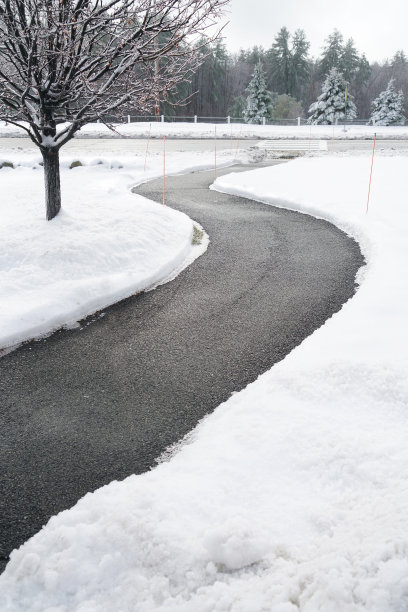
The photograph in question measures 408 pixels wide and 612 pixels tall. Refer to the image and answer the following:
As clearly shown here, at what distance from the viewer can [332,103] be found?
48.1m

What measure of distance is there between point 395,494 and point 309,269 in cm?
560

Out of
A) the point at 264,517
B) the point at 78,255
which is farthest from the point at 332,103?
the point at 264,517

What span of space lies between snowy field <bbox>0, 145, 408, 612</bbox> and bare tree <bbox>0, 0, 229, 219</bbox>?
17.8ft

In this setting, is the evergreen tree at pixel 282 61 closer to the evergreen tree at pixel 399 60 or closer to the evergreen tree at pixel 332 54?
the evergreen tree at pixel 332 54

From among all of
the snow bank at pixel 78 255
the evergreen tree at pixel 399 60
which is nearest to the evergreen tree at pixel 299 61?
the evergreen tree at pixel 399 60

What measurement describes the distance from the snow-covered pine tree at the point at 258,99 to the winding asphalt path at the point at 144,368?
46.3 m

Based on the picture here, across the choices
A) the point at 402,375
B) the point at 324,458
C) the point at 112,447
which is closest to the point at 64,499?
the point at 112,447

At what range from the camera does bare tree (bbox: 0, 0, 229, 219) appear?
21.3ft

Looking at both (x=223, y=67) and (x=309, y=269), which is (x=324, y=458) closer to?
(x=309, y=269)

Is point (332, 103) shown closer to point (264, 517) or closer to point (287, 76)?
point (287, 76)

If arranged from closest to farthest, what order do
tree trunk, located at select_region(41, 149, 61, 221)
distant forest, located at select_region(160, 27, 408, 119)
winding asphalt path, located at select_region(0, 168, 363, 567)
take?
winding asphalt path, located at select_region(0, 168, 363, 567) < tree trunk, located at select_region(41, 149, 61, 221) < distant forest, located at select_region(160, 27, 408, 119)

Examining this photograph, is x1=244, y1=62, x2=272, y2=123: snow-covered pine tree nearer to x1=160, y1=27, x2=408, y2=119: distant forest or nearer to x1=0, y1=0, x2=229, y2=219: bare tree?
x1=160, y1=27, x2=408, y2=119: distant forest

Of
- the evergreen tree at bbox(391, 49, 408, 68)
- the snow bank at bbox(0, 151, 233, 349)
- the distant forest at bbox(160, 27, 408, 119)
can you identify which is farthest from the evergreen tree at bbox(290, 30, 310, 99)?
the snow bank at bbox(0, 151, 233, 349)

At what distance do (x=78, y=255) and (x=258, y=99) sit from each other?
161ft
